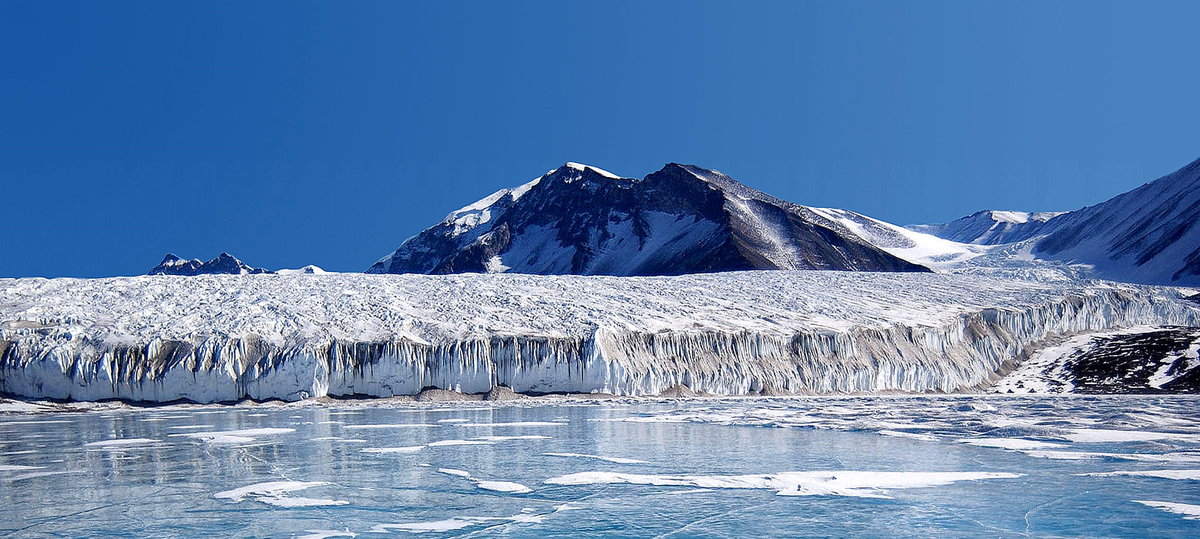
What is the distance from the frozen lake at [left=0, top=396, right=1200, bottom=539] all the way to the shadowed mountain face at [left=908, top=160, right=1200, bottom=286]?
87367mm

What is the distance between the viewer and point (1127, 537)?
27.2 ft

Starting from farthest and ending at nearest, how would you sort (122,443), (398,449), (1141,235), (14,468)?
(1141,235) → (122,443) → (398,449) → (14,468)

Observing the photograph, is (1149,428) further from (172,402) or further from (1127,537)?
(172,402)

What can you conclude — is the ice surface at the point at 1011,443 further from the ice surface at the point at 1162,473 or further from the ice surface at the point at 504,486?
the ice surface at the point at 504,486

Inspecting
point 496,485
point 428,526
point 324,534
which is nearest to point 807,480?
point 496,485

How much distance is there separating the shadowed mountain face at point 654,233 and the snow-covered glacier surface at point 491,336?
65.4 metres

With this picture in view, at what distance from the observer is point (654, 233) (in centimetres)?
14138

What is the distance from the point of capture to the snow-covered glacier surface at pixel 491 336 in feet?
90.8

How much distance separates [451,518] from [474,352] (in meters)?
19.9

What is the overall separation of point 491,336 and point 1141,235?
11050 centimetres

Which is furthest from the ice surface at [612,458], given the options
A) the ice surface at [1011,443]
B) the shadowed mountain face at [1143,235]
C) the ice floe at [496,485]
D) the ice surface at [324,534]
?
the shadowed mountain face at [1143,235]

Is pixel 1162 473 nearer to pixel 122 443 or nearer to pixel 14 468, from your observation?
pixel 14 468

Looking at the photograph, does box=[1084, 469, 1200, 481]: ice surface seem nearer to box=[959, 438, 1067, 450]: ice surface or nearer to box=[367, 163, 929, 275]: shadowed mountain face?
box=[959, 438, 1067, 450]: ice surface

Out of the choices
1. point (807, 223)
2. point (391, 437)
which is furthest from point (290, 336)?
point (807, 223)
